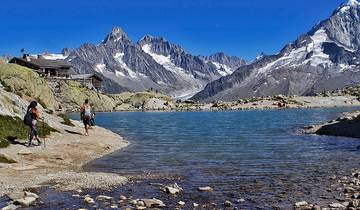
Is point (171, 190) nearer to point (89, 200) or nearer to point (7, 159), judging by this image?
Result: point (89, 200)

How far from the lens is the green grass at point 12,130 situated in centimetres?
4056

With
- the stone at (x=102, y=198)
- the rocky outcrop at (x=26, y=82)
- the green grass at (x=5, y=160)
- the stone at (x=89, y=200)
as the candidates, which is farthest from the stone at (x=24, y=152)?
the rocky outcrop at (x=26, y=82)

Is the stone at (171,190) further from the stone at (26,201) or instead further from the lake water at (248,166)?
the stone at (26,201)

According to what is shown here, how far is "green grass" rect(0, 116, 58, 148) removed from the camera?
133ft

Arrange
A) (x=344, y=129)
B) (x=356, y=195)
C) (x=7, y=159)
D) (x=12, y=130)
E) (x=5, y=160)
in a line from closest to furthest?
(x=356, y=195) → (x=5, y=160) → (x=7, y=159) → (x=12, y=130) → (x=344, y=129)

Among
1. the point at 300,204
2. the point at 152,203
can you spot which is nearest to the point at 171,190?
the point at 152,203

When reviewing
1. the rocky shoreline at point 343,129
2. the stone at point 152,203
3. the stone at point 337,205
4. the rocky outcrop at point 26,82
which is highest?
the rocky outcrop at point 26,82

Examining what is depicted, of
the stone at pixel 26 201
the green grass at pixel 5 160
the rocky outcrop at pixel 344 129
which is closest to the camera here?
the stone at pixel 26 201

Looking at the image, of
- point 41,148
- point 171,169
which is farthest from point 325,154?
point 41,148

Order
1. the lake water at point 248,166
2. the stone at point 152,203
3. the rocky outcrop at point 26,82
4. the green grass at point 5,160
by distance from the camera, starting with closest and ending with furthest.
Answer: the stone at point 152,203, the lake water at point 248,166, the green grass at point 5,160, the rocky outcrop at point 26,82

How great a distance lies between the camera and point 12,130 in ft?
144

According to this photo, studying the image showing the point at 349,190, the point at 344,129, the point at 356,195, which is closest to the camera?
the point at 356,195

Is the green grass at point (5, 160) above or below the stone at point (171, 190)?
above

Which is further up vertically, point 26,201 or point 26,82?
point 26,82
